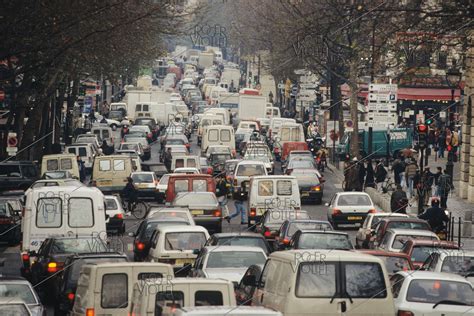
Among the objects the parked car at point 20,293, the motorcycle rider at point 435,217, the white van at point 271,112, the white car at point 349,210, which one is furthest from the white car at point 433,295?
the white van at point 271,112

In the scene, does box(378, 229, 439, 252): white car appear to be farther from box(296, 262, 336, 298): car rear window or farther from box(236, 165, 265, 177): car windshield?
box(236, 165, 265, 177): car windshield

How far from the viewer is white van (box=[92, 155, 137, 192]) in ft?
185

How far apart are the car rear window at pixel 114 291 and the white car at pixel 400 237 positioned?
9983mm

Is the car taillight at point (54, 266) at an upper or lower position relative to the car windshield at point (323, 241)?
lower

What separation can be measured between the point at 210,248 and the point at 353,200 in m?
19.8

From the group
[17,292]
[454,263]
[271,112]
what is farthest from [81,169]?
[271,112]

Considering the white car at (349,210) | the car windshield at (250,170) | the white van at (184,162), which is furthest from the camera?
the white van at (184,162)

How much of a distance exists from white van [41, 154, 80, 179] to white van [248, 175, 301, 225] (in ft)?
48.3

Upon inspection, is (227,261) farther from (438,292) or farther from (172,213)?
(172,213)

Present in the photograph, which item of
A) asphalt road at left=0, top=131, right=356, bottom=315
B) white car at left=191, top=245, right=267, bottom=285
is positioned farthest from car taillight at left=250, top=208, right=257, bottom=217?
white car at left=191, top=245, right=267, bottom=285

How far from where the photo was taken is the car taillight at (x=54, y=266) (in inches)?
1136

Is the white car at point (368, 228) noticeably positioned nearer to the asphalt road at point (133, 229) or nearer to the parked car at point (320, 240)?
the asphalt road at point (133, 229)

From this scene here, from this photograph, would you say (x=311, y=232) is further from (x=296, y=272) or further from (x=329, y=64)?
(x=329, y=64)

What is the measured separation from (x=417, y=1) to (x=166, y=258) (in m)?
8.56
